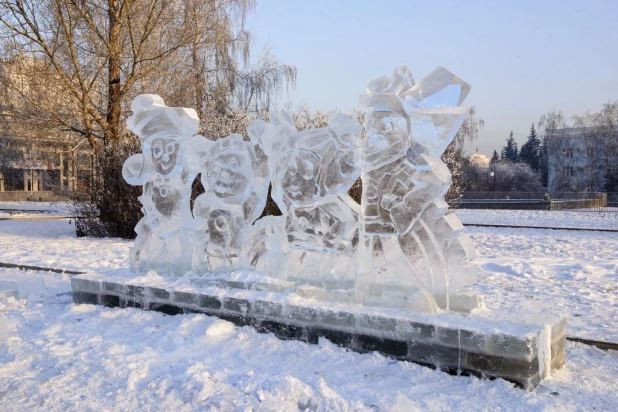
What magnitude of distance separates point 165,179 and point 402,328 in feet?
10.4

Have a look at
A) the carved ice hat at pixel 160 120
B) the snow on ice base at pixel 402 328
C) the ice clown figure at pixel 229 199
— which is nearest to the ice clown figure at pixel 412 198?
the snow on ice base at pixel 402 328

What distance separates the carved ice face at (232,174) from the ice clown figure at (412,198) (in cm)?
138

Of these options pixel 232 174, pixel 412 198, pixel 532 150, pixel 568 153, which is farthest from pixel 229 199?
pixel 532 150

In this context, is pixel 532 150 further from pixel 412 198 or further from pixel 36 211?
pixel 412 198

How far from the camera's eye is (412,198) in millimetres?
4410

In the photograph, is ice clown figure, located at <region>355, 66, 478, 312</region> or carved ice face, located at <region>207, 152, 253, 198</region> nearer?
ice clown figure, located at <region>355, 66, 478, 312</region>

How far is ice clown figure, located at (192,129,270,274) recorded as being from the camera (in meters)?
5.53

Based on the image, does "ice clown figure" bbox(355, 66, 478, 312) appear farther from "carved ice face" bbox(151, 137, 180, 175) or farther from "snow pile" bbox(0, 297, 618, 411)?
"carved ice face" bbox(151, 137, 180, 175)

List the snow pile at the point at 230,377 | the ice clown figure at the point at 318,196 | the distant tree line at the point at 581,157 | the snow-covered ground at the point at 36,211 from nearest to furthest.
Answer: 1. the snow pile at the point at 230,377
2. the ice clown figure at the point at 318,196
3. the snow-covered ground at the point at 36,211
4. the distant tree line at the point at 581,157

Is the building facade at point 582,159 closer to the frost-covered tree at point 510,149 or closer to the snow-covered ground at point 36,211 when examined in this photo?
the frost-covered tree at point 510,149

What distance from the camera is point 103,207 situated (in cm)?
1397

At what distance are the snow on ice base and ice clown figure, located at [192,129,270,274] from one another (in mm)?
379

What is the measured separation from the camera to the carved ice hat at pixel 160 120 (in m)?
5.86

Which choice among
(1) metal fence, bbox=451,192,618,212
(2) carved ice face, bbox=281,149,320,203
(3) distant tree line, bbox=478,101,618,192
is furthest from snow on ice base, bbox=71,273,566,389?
(3) distant tree line, bbox=478,101,618,192
